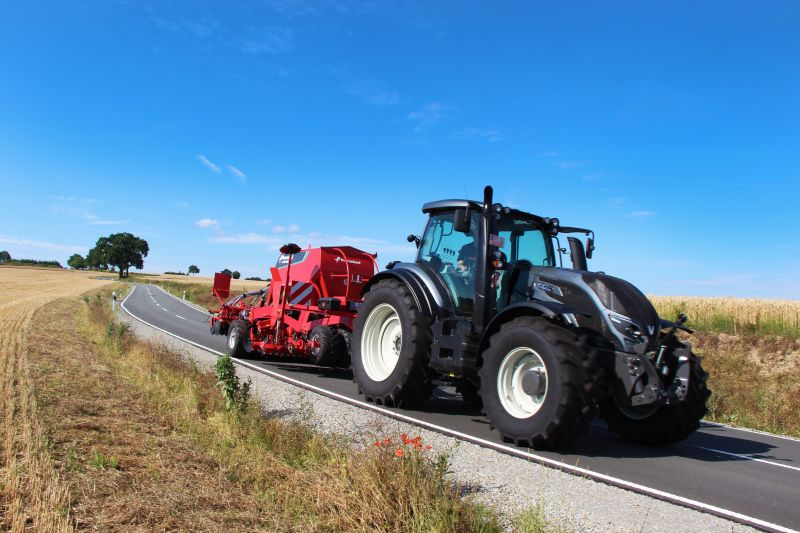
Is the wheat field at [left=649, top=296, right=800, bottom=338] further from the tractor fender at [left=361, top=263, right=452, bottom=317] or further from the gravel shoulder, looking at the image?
the gravel shoulder

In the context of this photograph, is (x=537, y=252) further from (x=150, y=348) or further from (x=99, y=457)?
(x=150, y=348)

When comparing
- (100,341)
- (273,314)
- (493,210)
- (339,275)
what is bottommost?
(100,341)

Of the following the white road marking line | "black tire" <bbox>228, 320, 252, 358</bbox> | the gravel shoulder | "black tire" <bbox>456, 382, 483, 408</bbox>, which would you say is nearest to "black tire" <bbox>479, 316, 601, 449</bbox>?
the gravel shoulder

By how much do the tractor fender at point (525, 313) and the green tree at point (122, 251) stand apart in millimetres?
110121

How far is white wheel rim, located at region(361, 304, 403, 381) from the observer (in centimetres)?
830

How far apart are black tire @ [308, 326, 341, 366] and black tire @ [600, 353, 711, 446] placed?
5.04 metres

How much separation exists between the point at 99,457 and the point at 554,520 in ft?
11.4

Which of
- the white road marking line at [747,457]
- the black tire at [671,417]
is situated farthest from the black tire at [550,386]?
the white road marking line at [747,457]

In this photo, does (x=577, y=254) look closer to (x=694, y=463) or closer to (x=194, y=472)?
(x=694, y=463)

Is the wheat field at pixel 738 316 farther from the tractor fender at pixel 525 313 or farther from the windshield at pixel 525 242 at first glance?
the tractor fender at pixel 525 313

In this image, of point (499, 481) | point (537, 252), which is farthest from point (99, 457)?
point (537, 252)

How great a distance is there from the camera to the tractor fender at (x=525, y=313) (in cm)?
585

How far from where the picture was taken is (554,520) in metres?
3.84

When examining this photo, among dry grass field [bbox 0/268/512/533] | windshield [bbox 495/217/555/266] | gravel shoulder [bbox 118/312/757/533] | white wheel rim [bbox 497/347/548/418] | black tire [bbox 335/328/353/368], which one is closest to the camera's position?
dry grass field [bbox 0/268/512/533]
